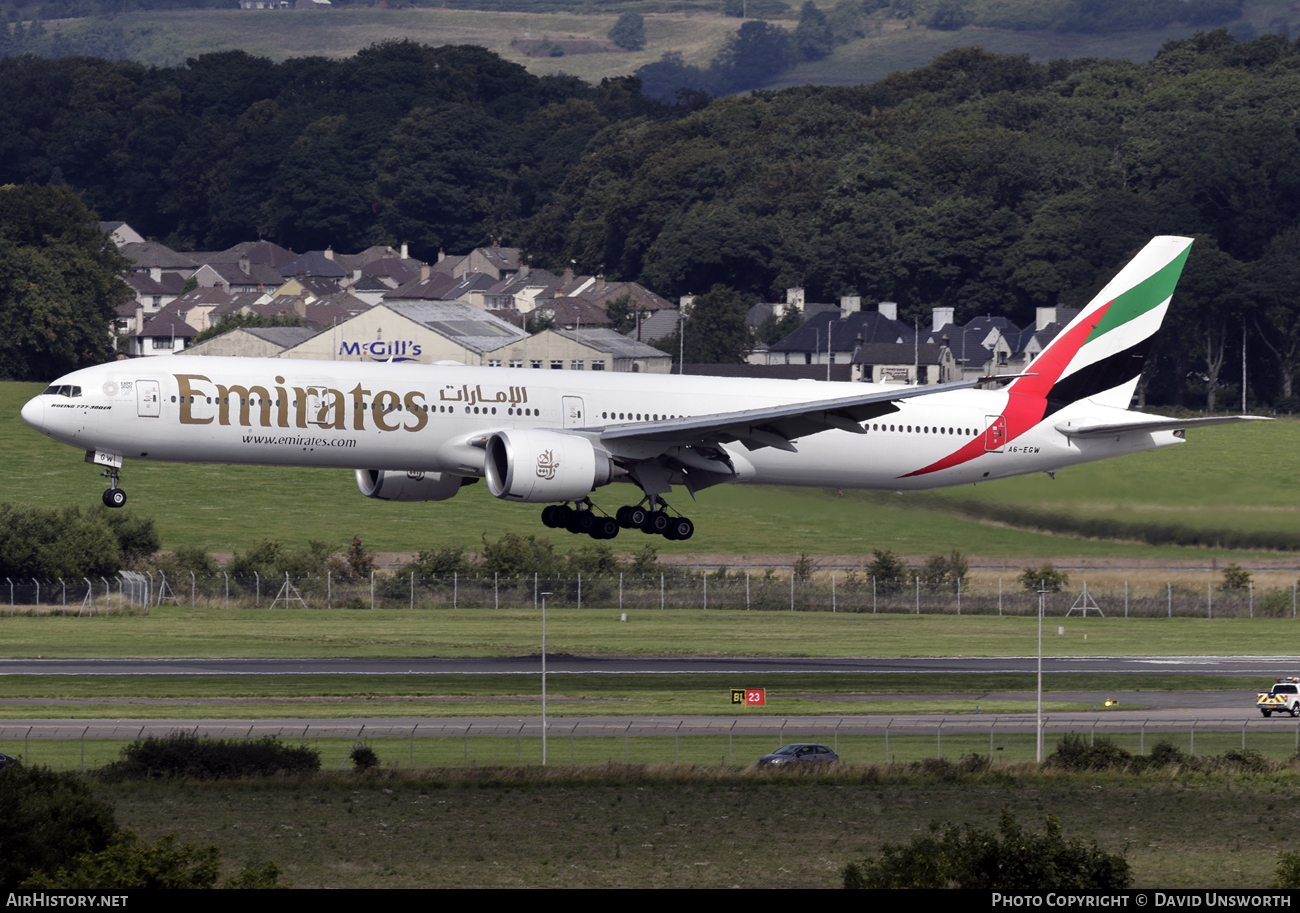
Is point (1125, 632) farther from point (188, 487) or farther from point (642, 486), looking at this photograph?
point (188, 487)

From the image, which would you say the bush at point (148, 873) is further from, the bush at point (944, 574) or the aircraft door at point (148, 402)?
the bush at point (944, 574)

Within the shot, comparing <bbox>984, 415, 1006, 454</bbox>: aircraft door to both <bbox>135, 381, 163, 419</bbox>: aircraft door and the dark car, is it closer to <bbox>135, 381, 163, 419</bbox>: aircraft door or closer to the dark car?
the dark car

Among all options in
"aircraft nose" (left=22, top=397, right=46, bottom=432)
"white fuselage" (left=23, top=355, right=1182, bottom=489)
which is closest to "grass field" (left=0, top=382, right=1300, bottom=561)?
"white fuselage" (left=23, top=355, right=1182, bottom=489)

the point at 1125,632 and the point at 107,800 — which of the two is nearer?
the point at 107,800

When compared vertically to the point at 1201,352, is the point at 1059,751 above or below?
below

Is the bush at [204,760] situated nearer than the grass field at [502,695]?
Yes

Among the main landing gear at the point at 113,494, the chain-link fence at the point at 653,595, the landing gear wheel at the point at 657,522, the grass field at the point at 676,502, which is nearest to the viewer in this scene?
the main landing gear at the point at 113,494

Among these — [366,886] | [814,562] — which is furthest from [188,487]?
[366,886]

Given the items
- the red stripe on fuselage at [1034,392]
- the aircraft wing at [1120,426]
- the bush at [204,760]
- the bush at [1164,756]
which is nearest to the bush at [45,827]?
the bush at [204,760]

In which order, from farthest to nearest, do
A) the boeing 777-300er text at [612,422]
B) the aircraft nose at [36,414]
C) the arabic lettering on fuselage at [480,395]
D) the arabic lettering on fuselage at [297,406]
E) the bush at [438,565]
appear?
the bush at [438,565] → the arabic lettering on fuselage at [480,395] → the boeing 777-300er text at [612,422] → the arabic lettering on fuselage at [297,406] → the aircraft nose at [36,414]
